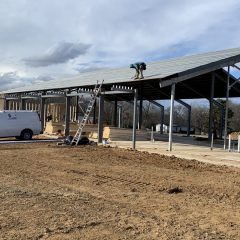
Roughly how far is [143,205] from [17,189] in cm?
301

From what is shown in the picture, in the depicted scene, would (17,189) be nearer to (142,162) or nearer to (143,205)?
(143,205)

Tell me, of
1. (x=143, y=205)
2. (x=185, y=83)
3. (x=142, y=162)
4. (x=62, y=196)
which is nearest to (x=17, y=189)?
(x=62, y=196)

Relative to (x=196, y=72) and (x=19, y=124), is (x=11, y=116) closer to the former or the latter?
(x=19, y=124)

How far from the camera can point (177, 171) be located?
46.1ft

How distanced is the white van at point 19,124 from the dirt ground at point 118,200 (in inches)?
528

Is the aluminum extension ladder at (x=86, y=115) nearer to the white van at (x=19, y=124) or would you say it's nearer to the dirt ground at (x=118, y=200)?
the white van at (x=19, y=124)

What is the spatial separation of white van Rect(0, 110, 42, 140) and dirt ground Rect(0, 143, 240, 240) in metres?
13.4

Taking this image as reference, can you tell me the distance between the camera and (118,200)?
910 cm

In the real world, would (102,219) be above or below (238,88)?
below

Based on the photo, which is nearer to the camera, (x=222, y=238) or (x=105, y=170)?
(x=222, y=238)

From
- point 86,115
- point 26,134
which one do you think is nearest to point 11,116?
point 26,134

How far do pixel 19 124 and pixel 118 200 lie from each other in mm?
21090

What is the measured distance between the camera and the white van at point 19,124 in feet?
94.2

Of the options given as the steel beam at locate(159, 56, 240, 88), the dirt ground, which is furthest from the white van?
the dirt ground
